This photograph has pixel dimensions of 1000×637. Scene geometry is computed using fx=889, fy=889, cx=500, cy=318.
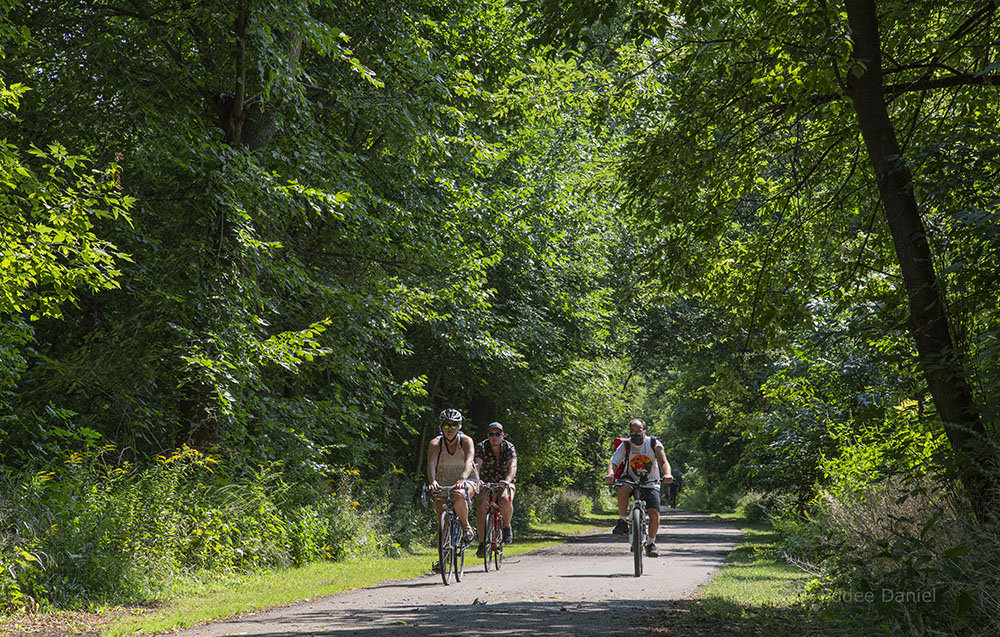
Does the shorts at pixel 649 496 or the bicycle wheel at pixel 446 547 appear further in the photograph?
the shorts at pixel 649 496

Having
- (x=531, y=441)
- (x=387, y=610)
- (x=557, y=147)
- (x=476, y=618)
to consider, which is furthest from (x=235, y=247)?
(x=531, y=441)

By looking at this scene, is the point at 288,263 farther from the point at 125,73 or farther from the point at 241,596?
the point at 241,596

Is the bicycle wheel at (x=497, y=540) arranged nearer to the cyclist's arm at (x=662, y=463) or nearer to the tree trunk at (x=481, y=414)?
the cyclist's arm at (x=662, y=463)

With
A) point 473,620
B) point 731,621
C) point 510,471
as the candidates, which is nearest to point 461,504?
point 510,471

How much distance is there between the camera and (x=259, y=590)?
10.8m

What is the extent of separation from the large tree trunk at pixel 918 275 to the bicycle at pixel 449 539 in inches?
247

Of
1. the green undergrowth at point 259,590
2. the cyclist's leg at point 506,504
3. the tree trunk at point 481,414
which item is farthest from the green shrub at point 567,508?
the cyclist's leg at point 506,504

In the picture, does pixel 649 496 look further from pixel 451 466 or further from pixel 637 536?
pixel 451 466

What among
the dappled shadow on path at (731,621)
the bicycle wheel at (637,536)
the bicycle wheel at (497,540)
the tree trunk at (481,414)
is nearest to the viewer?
the dappled shadow on path at (731,621)

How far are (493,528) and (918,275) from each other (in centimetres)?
780

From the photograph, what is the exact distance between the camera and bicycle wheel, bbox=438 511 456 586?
11.3 meters

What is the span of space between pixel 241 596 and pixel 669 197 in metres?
6.64

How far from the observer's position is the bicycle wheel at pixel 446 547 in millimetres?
11342

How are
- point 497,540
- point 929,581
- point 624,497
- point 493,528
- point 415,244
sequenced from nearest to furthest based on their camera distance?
point 929,581 < point 624,497 < point 493,528 < point 497,540 < point 415,244
